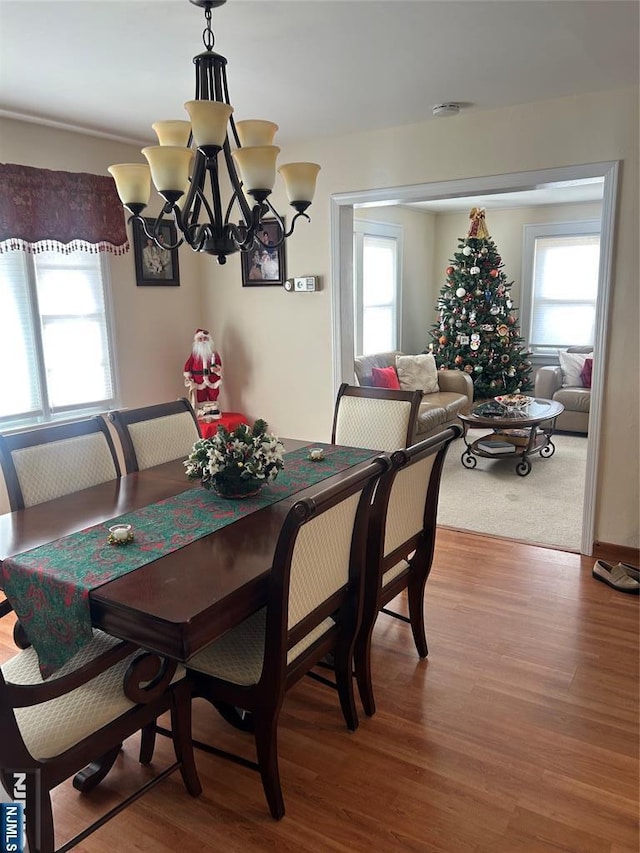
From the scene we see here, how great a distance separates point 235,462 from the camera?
2266 mm

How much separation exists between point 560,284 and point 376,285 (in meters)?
2.33

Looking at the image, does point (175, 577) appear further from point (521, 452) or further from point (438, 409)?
point (438, 409)

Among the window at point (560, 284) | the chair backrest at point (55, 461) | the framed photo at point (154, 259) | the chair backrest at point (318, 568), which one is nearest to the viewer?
the chair backrest at point (318, 568)

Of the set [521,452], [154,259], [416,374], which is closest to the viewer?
[154,259]

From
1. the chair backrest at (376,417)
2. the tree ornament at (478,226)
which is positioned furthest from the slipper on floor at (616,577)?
the tree ornament at (478,226)

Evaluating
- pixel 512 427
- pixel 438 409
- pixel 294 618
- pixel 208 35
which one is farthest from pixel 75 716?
pixel 438 409

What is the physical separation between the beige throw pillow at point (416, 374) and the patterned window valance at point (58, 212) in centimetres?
311

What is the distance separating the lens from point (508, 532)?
4051 mm

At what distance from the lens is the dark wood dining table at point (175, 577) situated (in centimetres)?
154

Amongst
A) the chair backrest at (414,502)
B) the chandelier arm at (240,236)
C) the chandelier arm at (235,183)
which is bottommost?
the chair backrest at (414,502)

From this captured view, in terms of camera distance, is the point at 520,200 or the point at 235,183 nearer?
the point at 235,183

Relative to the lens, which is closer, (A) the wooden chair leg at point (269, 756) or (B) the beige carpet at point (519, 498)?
(A) the wooden chair leg at point (269, 756)

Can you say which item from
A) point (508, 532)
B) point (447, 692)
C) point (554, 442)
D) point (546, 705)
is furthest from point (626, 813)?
point (554, 442)

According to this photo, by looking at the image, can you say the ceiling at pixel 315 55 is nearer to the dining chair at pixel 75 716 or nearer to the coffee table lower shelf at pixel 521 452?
the dining chair at pixel 75 716
